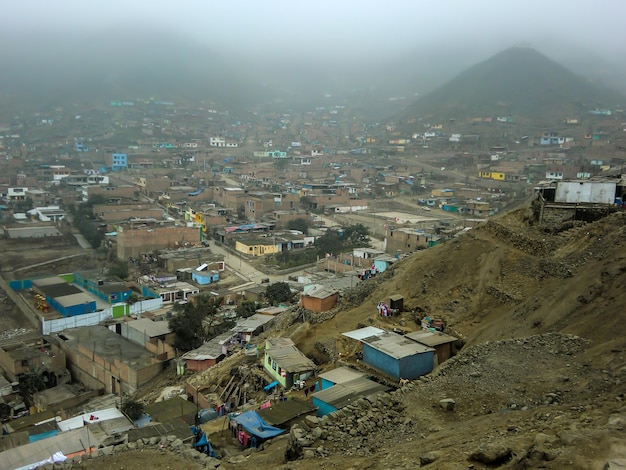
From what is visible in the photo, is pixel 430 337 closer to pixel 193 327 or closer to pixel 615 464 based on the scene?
pixel 615 464

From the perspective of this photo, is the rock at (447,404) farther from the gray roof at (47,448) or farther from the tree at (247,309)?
the tree at (247,309)

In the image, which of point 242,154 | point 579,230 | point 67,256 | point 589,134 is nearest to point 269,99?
point 242,154

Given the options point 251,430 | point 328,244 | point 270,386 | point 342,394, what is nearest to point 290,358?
point 270,386

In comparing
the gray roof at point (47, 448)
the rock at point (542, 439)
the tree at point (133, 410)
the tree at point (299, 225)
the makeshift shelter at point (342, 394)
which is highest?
the rock at point (542, 439)

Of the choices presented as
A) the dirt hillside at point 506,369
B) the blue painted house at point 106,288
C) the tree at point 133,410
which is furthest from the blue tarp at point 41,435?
the blue painted house at point 106,288

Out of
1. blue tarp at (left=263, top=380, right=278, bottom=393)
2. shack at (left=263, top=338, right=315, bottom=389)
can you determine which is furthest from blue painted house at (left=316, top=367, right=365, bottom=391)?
blue tarp at (left=263, top=380, right=278, bottom=393)

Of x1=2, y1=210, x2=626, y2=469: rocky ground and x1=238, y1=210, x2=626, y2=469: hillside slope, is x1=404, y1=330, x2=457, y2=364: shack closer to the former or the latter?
x1=2, y1=210, x2=626, y2=469: rocky ground

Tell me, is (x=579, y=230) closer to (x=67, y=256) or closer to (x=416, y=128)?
(x=67, y=256)
